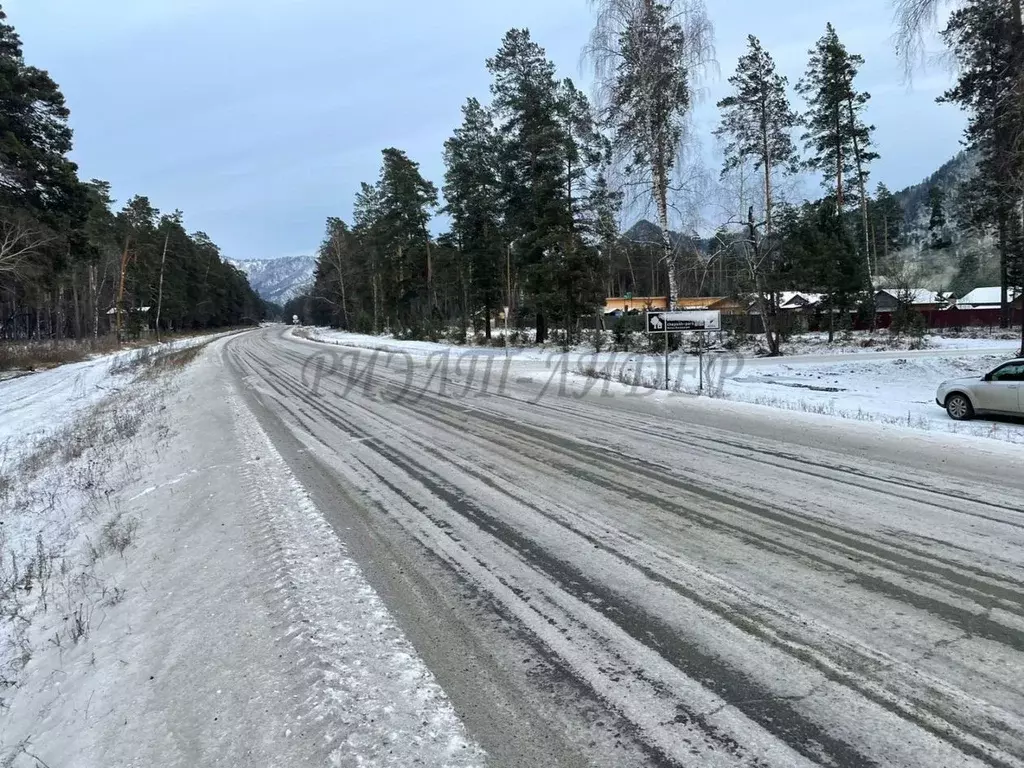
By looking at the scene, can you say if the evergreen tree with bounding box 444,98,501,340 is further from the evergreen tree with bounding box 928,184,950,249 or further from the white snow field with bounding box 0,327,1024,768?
the evergreen tree with bounding box 928,184,950,249

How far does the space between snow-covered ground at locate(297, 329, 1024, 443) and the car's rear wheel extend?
0.20m

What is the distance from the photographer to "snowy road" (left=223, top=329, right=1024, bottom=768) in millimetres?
2578

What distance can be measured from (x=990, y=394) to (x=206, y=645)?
13.7 metres

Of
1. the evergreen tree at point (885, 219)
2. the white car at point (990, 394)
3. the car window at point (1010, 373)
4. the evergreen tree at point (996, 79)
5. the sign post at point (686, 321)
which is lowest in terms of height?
the white car at point (990, 394)

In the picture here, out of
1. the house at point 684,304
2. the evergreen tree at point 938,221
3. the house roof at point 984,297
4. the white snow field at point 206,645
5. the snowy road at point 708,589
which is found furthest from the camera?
the evergreen tree at point 938,221

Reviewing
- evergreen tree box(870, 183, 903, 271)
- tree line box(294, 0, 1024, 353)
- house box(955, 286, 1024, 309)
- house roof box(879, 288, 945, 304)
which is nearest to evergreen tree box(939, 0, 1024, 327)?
tree line box(294, 0, 1024, 353)

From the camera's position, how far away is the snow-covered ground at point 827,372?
11695 mm

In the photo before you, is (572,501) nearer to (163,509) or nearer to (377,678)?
(377,678)

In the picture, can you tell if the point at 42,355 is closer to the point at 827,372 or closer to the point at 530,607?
the point at 530,607

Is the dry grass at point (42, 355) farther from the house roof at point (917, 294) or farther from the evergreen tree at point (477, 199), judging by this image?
the house roof at point (917, 294)

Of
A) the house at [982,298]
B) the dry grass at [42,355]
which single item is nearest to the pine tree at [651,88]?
the dry grass at [42,355]

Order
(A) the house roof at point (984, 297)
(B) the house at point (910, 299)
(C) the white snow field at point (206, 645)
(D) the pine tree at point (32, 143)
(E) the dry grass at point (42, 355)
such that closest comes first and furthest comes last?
(C) the white snow field at point (206, 645), (D) the pine tree at point (32, 143), (E) the dry grass at point (42, 355), (B) the house at point (910, 299), (A) the house roof at point (984, 297)

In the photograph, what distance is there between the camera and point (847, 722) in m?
2.58

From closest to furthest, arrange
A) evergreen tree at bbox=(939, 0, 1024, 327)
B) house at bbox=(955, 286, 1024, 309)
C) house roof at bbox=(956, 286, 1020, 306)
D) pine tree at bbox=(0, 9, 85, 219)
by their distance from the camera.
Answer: evergreen tree at bbox=(939, 0, 1024, 327)
pine tree at bbox=(0, 9, 85, 219)
house at bbox=(955, 286, 1024, 309)
house roof at bbox=(956, 286, 1020, 306)
